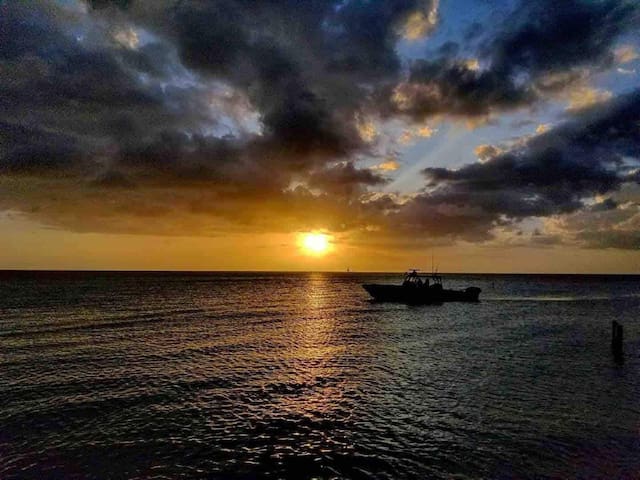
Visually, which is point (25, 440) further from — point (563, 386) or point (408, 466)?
point (563, 386)

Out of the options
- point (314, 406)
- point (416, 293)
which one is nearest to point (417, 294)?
point (416, 293)

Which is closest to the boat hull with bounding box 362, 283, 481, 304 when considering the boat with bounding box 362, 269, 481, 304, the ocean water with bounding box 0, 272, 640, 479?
the boat with bounding box 362, 269, 481, 304

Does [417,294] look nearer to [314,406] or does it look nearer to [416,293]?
[416,293]

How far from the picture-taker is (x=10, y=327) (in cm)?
5191

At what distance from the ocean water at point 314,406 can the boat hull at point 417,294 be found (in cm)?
3886

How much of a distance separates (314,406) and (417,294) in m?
68.0

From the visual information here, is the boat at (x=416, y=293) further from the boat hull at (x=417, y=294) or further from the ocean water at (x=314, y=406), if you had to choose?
the ocean water at (x=314, y=406)

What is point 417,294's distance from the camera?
87.8 meters

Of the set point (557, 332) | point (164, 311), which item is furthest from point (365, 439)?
→ point (164, 311)

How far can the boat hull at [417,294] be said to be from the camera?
87.8 m

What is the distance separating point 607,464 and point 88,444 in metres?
22.5

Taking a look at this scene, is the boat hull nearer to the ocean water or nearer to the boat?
the boat

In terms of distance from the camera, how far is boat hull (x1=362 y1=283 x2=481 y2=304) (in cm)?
8781

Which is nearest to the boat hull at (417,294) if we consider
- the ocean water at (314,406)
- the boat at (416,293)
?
the boat at (416,293)
